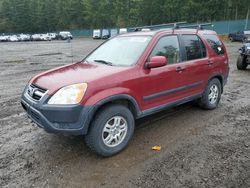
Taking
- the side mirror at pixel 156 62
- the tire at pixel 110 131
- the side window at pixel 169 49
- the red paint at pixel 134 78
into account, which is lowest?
the tire at pixel 110 131

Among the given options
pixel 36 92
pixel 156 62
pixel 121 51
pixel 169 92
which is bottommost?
pixel 169 92

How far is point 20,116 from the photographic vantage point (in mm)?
5703

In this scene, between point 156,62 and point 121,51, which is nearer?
point 156,62

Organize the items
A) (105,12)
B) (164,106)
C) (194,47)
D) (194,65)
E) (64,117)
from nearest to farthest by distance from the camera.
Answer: (64,117)
(164,106)
(194,65)
(194,47)
(105,12)

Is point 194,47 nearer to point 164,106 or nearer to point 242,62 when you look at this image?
point 164,106

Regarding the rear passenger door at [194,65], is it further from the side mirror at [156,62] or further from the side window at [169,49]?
the side mirror at [156,62]

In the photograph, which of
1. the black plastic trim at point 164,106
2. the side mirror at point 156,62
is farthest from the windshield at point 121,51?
the black plastic trim at point 164,106

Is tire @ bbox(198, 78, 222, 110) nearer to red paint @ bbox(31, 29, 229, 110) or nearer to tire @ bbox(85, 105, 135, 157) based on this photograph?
red paint @ bbox(31, 29, 229, 110)

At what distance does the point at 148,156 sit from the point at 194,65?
84.7 inches

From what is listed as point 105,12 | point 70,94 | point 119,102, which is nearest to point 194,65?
point 119,102

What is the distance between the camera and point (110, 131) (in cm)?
394

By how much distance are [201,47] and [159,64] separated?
174 cm

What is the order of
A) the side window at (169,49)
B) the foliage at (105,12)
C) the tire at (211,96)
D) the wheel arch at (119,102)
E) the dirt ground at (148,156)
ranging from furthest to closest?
the foliage at (105,12) → the tire at (211,96) → the side window at (169,49) → the wheel arch at (119,102) → the dirt ground at (148,156)

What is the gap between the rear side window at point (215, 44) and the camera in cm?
573
